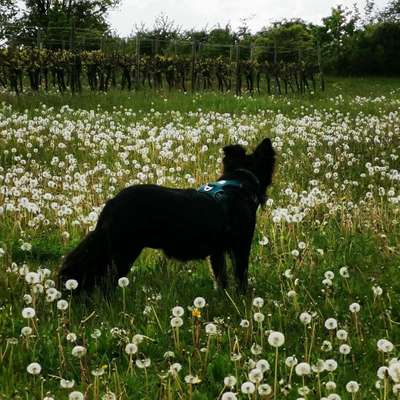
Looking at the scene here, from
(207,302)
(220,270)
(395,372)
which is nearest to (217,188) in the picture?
(220,270)

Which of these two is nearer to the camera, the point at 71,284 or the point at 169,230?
the point at 71,284

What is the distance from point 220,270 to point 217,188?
85 cm

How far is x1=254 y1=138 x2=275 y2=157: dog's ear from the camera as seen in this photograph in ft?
20.6

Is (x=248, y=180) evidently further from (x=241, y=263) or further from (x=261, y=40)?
(x=261, y=40)

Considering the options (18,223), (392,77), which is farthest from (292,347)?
(392,77)

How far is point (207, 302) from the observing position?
5.50 meters

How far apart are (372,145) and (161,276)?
9.48 metres

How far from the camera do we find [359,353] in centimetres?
455

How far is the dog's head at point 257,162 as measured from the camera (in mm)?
6309

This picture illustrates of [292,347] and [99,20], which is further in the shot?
[99,20]

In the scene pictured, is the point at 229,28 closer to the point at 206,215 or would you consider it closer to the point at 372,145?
→ the point at 372,145

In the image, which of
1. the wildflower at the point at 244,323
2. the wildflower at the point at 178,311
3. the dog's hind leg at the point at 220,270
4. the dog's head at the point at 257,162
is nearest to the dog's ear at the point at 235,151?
the dog's head at the point at 257,162

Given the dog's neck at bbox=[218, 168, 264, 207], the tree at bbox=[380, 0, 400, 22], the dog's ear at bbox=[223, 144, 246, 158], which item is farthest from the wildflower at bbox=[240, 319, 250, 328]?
the tree at bbox=[380, 0, 400, 22]

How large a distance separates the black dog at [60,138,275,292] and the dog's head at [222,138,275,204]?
350 millimetres
